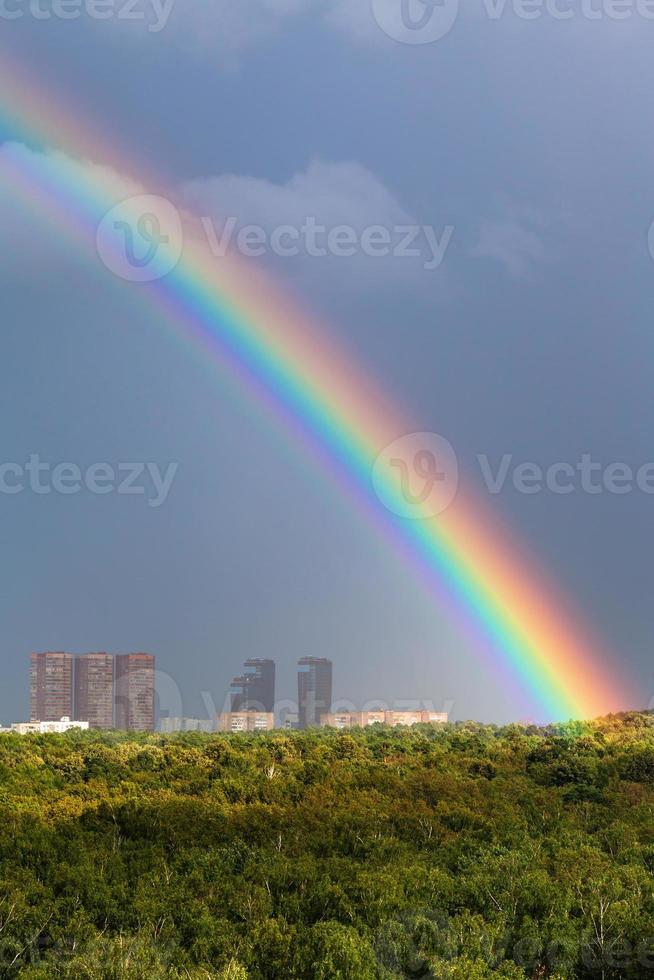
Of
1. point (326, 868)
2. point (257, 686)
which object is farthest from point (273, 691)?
point (326, 868)

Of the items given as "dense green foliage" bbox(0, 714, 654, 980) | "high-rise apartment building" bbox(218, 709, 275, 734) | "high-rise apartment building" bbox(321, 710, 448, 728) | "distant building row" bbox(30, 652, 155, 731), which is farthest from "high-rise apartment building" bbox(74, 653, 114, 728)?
"dense green foliage" bbox(0, 714, 654, 980)

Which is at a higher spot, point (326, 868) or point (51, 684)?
point (51, 684)

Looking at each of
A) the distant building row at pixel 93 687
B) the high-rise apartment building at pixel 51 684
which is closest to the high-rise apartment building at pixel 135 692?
the distant building row at pixel 93 687

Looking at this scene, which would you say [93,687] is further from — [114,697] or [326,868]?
[326,868]

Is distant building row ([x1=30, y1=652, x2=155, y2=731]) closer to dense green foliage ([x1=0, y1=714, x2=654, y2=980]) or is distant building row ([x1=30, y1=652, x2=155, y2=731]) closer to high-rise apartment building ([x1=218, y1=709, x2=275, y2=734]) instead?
high-rise apartment building ([x1=218, y1=709, x2=275, y2=734])

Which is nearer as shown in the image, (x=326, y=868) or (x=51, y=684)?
(x=326, y=868)

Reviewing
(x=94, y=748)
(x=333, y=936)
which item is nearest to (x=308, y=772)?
(x=94, y=748)

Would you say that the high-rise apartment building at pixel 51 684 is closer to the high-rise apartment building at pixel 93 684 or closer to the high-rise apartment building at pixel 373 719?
the high-rise apartment building at pixel 93 684
